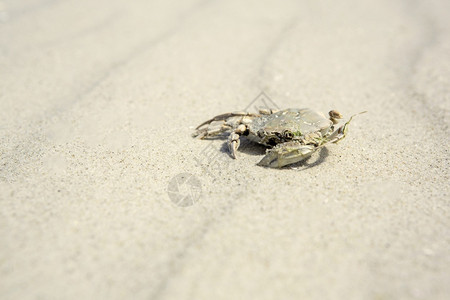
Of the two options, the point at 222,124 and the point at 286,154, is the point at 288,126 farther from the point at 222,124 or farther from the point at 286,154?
the point at 222,124

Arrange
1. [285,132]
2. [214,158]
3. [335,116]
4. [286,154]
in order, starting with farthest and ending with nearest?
1. [335,116]
2. [214,158]
3. [285,132]
4. [286,154]

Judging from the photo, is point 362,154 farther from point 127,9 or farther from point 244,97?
point 127,9

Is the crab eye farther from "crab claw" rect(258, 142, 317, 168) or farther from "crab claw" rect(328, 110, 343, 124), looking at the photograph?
"crab claw" rect(328, 110, 343, 124)

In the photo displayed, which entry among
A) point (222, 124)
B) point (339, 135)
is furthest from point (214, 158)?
point (339, 135)

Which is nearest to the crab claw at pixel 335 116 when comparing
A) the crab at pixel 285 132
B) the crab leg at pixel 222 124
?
the crab at pixel 285 132

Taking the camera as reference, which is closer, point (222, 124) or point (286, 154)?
point (286, 154)

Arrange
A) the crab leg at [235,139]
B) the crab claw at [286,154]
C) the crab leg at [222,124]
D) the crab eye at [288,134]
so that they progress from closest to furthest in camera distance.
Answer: the crab claw at [286,154] < the crab eye at [288,134] < the crab leg at [235,139] < the crab leg at [222,124]

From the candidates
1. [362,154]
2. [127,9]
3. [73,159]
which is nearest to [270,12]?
[127,9]

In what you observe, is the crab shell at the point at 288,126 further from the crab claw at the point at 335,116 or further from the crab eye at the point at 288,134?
the crab claw at the point at 335,116
